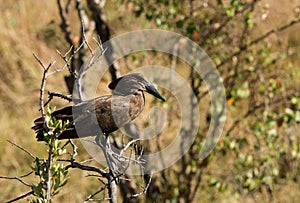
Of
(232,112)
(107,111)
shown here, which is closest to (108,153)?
(107,111)

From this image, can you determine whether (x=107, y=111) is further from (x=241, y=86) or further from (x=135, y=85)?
(x=241, y=86)

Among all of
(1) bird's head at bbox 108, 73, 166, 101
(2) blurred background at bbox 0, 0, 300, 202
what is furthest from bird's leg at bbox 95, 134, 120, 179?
(2) blurred background at bbox 0, 0, 300, 202

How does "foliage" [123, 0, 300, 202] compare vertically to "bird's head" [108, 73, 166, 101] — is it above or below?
above

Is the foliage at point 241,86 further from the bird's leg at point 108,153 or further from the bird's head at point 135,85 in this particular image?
the bird's head at point 135,85

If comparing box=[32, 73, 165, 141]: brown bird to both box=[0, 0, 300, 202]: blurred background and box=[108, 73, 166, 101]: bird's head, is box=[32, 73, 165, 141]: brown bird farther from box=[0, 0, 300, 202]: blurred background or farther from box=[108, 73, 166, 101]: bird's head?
box=[0, 0, 300, 202]: blurred background

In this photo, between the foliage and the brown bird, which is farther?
the foliage

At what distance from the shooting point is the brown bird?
2.23m

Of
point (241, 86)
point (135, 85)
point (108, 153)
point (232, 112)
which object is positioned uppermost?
point (232, 112)

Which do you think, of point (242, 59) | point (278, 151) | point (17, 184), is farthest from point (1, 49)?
point (278, 151)

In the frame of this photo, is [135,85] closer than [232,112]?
Yes

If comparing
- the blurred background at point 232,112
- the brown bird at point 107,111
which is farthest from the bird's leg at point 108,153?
the blurred background at point 232,112

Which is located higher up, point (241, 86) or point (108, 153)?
point (241, 86)

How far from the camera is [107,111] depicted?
7.39 ft

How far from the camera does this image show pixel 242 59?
16.2ft
